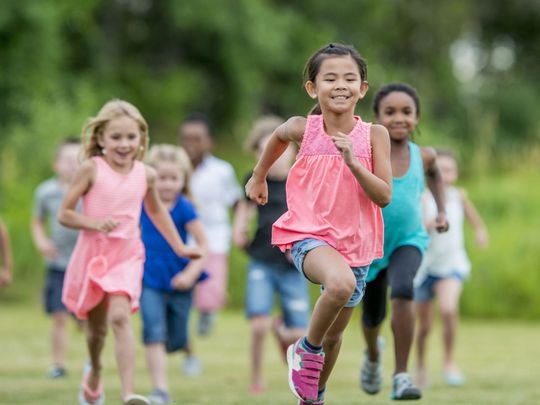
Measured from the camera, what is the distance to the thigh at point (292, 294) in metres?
10.0

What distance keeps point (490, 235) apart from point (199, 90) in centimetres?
1589

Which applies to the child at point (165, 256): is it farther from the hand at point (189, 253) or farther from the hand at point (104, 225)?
the hand at point (104, 225)

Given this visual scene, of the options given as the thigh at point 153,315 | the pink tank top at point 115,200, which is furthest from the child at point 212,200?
the pink tank top at point 115,200

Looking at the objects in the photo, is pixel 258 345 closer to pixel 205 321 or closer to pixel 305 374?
pixel 205 321

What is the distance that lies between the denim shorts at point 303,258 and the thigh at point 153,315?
252 cm

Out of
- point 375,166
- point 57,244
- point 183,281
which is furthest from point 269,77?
point 375,166

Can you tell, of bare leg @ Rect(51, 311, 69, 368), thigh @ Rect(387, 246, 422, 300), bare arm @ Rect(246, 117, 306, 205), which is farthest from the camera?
bare leg @ Rect(51, 311, 69, 368)

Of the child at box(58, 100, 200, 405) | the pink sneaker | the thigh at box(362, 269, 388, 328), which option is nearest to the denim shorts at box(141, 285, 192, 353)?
the child at box(58, 100, 200, 405)

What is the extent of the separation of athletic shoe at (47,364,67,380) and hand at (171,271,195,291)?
1971 millimetres

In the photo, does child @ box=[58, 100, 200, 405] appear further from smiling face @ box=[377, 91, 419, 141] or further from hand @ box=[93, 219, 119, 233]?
smiling face @ box=[377, 91, 419, 141]

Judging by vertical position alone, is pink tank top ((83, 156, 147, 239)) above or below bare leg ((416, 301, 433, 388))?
above

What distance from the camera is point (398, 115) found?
7961 millimetres

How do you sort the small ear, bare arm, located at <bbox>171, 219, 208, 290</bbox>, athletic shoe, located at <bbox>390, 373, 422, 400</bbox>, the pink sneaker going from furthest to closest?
bare arm, located at <bbox>171, 219, 208, 290</bbox> < athletic shoe, located at <bbox>390, 373, 422, 400</bbox> < the small ear < the pink sneaker

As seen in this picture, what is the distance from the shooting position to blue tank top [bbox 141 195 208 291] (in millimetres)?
9125
